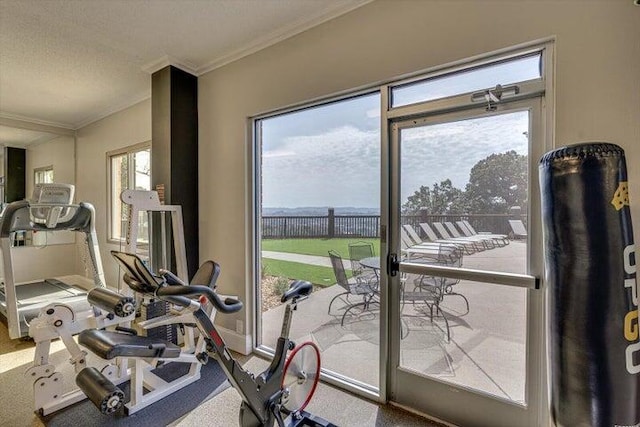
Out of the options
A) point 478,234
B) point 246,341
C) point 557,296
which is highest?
point 478,234

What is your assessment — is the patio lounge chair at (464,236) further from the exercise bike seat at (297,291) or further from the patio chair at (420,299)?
the exercise bike seat at (297,291)

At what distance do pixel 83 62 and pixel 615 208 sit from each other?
4.25m

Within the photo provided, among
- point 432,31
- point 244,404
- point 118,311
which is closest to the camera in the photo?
point 244,404

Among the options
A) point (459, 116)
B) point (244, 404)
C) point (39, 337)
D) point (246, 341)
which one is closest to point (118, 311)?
point (39, 337)

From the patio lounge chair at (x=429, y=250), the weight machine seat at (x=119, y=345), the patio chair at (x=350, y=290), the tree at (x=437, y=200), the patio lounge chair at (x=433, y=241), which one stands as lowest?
the weight machine seat at (x=119, y=345)

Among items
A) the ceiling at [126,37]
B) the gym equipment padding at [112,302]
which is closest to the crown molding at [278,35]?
the ceiling at [126,37]

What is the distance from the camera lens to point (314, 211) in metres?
2.71

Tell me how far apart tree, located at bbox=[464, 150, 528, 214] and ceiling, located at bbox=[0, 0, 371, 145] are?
1.40 meters

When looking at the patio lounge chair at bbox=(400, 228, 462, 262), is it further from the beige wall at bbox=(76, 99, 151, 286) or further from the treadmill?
the beige wall at bbox=(76, 99, 151, 286)

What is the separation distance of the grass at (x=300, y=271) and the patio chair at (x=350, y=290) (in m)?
0.07

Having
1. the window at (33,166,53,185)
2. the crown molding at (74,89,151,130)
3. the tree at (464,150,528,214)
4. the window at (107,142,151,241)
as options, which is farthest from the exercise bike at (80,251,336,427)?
the window at (33,166,53,185)

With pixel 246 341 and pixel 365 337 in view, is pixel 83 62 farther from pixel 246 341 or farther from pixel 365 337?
pixel 365 337

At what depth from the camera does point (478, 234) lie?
1898 mm

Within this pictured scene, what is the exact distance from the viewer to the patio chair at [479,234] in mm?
1812
